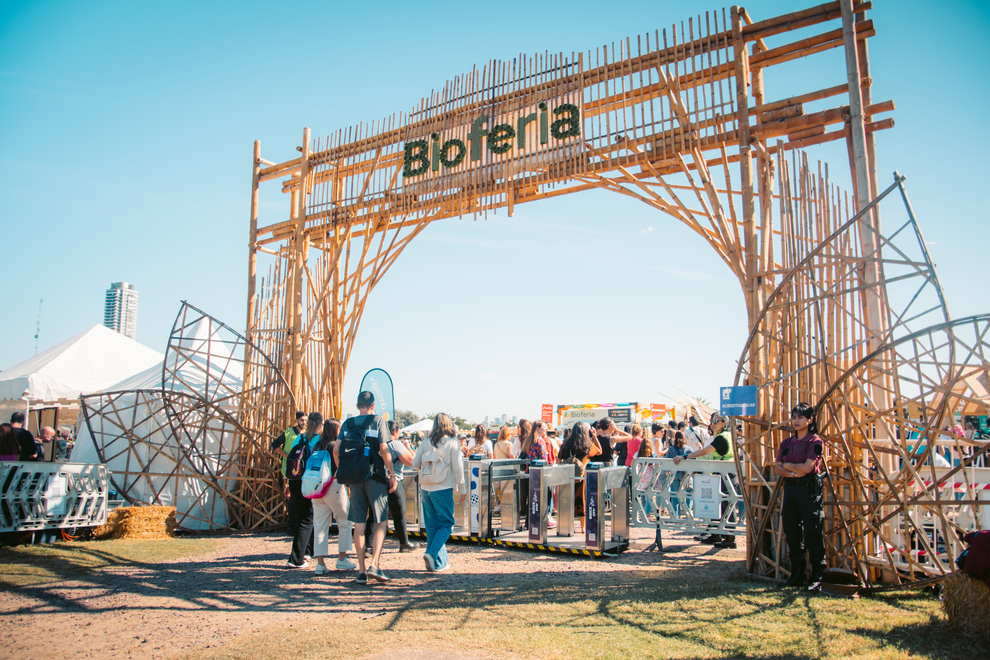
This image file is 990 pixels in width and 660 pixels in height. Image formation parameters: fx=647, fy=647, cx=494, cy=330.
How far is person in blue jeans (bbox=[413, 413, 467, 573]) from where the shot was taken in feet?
22.5

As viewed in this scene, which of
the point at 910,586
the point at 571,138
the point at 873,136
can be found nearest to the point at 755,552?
the point at 910,586

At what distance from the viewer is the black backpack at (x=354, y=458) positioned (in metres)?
6.46

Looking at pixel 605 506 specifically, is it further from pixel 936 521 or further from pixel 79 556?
pixel 79 556

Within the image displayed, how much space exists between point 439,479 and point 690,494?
3309 millimetres

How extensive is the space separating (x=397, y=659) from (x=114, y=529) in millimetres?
7119

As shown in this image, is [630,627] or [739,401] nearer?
[630,627]

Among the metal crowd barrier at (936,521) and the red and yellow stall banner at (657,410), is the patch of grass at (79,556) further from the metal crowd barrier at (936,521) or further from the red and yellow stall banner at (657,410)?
the red and yellow stall banner at (657,410)

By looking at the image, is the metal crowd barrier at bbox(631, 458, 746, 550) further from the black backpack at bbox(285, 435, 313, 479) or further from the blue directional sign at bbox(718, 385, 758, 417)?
the black backpack at bbox(285, 435, 313, 479)

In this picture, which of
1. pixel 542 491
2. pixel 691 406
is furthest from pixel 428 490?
pixel 691 406

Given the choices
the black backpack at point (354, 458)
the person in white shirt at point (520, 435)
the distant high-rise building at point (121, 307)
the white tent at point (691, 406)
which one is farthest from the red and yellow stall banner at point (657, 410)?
the distant high-rise building at point (121, 307)

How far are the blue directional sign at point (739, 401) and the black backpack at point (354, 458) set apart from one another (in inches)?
144

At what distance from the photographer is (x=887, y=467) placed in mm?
6340

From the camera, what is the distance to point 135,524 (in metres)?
9.41

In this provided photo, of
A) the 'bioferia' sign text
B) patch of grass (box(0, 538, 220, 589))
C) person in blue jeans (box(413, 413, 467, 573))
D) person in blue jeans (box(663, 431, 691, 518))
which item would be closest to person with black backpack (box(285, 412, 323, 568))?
person in blue jeans (box(413, 413, 467, 573))
